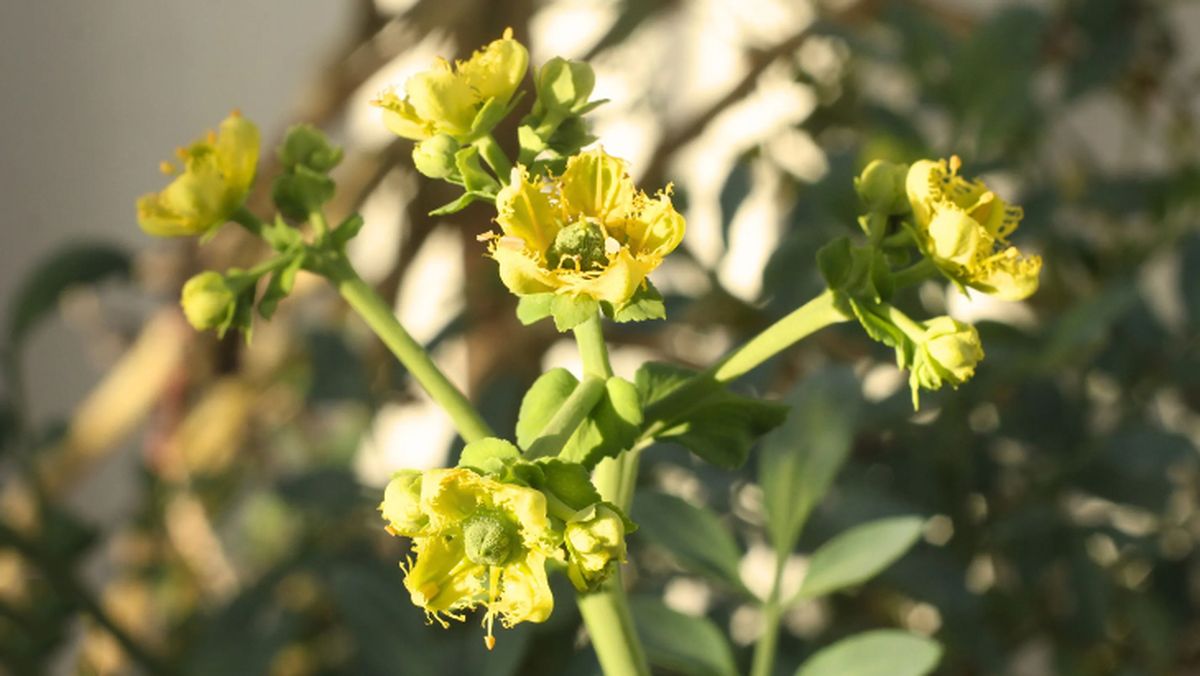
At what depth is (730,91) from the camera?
64cm

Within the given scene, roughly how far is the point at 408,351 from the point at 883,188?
9 cm

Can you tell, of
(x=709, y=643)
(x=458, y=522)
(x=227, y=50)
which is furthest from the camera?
(x=227, y=50)

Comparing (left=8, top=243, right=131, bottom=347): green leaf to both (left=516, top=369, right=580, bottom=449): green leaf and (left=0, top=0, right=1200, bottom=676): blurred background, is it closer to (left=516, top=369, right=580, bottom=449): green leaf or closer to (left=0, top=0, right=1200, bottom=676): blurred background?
(left=0, top=0, right=1200, bottom=676): blurred background

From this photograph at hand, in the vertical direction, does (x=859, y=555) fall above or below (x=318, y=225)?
below

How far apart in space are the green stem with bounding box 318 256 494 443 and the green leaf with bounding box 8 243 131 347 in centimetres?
32

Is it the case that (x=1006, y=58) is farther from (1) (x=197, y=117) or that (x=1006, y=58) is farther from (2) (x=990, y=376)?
(1) (x=197, y=117)

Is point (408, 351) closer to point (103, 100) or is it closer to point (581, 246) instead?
point (581, 246)

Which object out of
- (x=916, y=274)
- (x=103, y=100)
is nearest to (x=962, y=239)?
(x=916, y=274)

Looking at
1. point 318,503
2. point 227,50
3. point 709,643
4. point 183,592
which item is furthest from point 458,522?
point 227,50

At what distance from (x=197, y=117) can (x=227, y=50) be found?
0.21ft

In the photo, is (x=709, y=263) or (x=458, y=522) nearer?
(x=458, y=522)

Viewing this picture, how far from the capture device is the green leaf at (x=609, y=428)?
20 cm

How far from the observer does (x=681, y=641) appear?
0.29 meters

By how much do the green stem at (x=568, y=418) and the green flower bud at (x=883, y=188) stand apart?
0.06 metres
